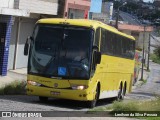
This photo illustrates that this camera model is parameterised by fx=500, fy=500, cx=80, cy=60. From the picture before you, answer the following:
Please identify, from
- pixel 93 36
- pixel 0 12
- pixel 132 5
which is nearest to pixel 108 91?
pixel 93 36

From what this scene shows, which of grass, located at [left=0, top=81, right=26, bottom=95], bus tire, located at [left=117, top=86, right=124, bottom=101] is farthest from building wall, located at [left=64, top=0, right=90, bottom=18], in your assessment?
grass, located at [left=0, top=81, right=26, bottom=95]

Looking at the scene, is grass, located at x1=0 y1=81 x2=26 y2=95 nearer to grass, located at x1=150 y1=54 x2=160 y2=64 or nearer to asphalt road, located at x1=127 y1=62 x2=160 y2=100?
asphalt road, located at x1=127 y1=62 x2=160 y2=100

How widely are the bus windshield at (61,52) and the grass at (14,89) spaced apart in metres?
3.75

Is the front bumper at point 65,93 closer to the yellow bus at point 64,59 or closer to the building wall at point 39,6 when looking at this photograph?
the yellow bus at point 64,59

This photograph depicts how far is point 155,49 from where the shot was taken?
109312mm

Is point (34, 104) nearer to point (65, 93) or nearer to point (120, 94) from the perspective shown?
point (65, 93)

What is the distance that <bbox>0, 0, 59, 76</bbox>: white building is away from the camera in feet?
95.3

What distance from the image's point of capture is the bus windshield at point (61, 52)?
17250 mm

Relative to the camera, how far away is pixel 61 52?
17438 mm

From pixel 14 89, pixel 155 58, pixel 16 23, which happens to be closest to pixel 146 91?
pixel 16 23

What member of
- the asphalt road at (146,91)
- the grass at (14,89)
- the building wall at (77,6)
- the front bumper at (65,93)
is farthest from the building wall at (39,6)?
the front bumper at (65,93)

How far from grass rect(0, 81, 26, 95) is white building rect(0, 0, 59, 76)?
6.22 meters

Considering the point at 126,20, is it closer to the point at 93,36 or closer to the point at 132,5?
the point at 132,5

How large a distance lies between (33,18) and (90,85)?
19.9 m
